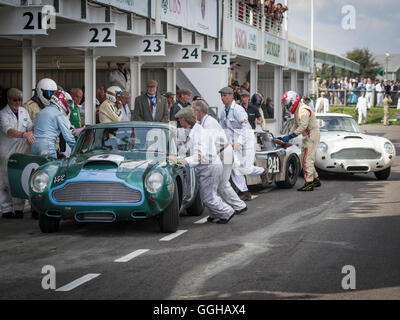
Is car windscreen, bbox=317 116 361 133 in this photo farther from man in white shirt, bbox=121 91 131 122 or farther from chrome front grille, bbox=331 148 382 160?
man in white shirt, bbox=121 91 131 122

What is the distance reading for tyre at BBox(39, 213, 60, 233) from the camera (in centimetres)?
945

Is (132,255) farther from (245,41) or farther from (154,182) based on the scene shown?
(245,41)

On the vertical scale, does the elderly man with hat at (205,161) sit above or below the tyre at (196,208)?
above

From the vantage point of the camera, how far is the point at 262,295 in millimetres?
6051

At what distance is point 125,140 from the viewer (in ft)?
33.7

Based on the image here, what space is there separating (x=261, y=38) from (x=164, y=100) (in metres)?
15.9

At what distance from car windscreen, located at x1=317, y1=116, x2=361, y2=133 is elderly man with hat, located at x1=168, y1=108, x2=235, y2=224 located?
8060mm

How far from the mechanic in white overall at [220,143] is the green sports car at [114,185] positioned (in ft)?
1.86

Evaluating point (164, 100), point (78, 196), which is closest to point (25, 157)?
point (78, 196)

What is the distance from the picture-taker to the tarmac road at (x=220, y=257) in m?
6.27

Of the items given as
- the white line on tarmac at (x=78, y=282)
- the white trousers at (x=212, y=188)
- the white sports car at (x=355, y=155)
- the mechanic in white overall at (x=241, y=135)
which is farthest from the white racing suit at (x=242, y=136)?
the white line on tarmac at (x=78, y=282)

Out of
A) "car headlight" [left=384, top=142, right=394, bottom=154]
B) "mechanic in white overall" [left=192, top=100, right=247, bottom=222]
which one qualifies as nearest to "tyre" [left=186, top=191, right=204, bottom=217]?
"mechanic in white overall" [left=192, top=100, right=247, bottom=222]

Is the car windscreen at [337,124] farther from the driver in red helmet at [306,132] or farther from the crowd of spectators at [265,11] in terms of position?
the crowd of spectators at [265,11]

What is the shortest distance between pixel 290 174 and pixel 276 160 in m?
0.95
